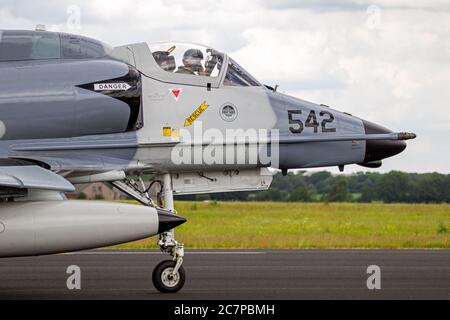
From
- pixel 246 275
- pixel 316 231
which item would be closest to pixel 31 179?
pixel 246 275

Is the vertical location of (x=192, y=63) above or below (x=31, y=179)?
above

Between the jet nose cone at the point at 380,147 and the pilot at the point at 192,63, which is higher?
the pilot at the point at 192,63

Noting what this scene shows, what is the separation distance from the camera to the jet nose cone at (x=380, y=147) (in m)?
15.7

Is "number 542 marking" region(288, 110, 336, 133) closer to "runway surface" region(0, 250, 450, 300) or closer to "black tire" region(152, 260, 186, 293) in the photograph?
"runway surface" region(0, 250, 450, 300)

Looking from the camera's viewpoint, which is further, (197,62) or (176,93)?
(197,62)

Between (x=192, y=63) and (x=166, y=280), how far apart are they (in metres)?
2.96

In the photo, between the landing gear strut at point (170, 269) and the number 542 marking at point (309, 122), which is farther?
the number 542 marking at point (309, 122)

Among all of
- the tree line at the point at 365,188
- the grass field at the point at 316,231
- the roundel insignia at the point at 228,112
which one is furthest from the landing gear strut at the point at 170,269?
the tree line at the point at 365,188

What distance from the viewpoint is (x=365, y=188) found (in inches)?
3066

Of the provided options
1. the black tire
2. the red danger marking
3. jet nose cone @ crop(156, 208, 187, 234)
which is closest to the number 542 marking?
the red danger marking

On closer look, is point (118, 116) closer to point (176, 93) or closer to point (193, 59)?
point (176, 93)

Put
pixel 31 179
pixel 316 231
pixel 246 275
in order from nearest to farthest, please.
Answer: pixel 31 179
pixel 246 275
pixel 316 231

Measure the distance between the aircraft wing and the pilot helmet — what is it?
8.49 feet

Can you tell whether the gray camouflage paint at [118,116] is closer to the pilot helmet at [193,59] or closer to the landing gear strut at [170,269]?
the pilot helmet at [193,59]
